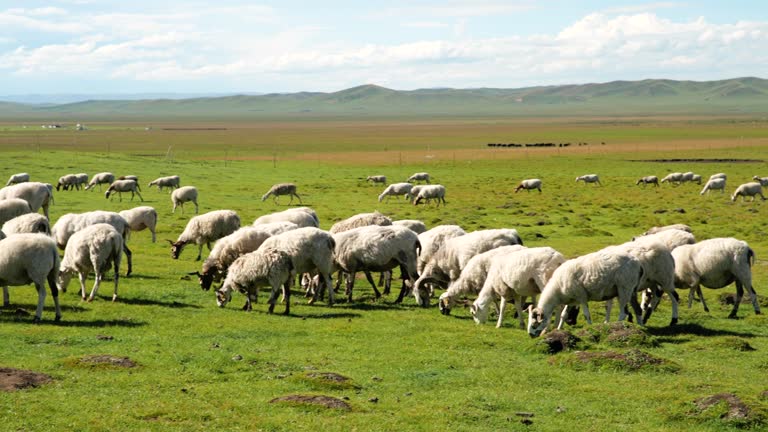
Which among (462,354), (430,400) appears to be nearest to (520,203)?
(462,354)

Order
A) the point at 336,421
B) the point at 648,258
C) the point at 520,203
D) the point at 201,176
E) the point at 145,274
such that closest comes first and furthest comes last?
1. the point at 336,421
2. the point at 648,258
3. the point at 145,274
4. the point at 520,203
5. the point at 201,176

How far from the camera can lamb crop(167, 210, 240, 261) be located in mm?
26734

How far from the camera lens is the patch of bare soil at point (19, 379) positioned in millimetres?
12055

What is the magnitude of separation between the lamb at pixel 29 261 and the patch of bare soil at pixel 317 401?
22.6ft

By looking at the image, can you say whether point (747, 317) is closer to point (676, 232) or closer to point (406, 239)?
point (676, 232)

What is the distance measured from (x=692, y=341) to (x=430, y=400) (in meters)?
6.70

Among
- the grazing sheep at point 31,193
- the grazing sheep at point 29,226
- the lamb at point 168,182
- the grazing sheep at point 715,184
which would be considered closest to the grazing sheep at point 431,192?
the lamb at point 168,182

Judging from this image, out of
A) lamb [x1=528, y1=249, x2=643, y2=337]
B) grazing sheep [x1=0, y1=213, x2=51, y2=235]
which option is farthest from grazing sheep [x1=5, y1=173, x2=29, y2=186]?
lamb [x1=528, y1=249, x2=643, y2=337]

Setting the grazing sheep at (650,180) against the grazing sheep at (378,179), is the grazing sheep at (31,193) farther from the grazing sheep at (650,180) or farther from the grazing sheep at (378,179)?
the grazing sheep at (650,180)

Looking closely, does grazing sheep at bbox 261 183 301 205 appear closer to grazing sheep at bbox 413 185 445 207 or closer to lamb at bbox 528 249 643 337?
grazing sheep at bbox 413 185 445 207

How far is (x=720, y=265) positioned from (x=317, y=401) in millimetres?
11240

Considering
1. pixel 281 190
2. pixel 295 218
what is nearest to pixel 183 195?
pixel 281 190

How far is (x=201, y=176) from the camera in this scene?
60.9m

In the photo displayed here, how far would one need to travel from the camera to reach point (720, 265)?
18.6 metres
